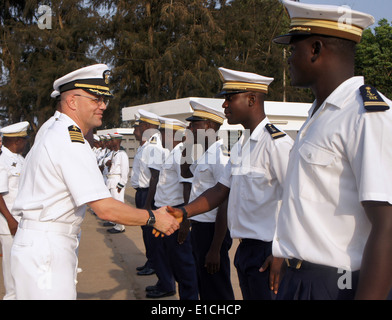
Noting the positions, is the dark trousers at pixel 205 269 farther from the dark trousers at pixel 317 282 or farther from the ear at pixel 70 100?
the dark trousers at pixel 317 282

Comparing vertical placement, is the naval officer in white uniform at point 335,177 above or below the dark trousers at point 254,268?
above

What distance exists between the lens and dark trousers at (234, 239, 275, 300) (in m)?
2.94

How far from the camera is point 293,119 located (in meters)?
16.1

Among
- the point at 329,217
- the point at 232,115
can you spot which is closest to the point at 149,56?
the point at 232,115

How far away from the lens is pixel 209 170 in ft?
14.2

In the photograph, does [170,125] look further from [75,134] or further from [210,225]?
[75,134]

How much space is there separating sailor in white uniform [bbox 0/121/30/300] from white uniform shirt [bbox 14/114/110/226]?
2.09 metres

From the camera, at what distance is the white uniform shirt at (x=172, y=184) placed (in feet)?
18.4

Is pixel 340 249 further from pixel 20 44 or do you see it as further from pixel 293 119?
pixel 20 44

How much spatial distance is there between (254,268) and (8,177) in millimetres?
3467

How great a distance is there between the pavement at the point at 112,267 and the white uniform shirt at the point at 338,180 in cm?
356

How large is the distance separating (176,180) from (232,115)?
2318mm

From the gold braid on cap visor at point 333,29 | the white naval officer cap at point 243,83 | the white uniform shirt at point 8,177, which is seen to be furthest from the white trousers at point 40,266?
the white uniform shirt at point 8,177

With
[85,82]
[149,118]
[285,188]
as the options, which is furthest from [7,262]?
[285,188]
